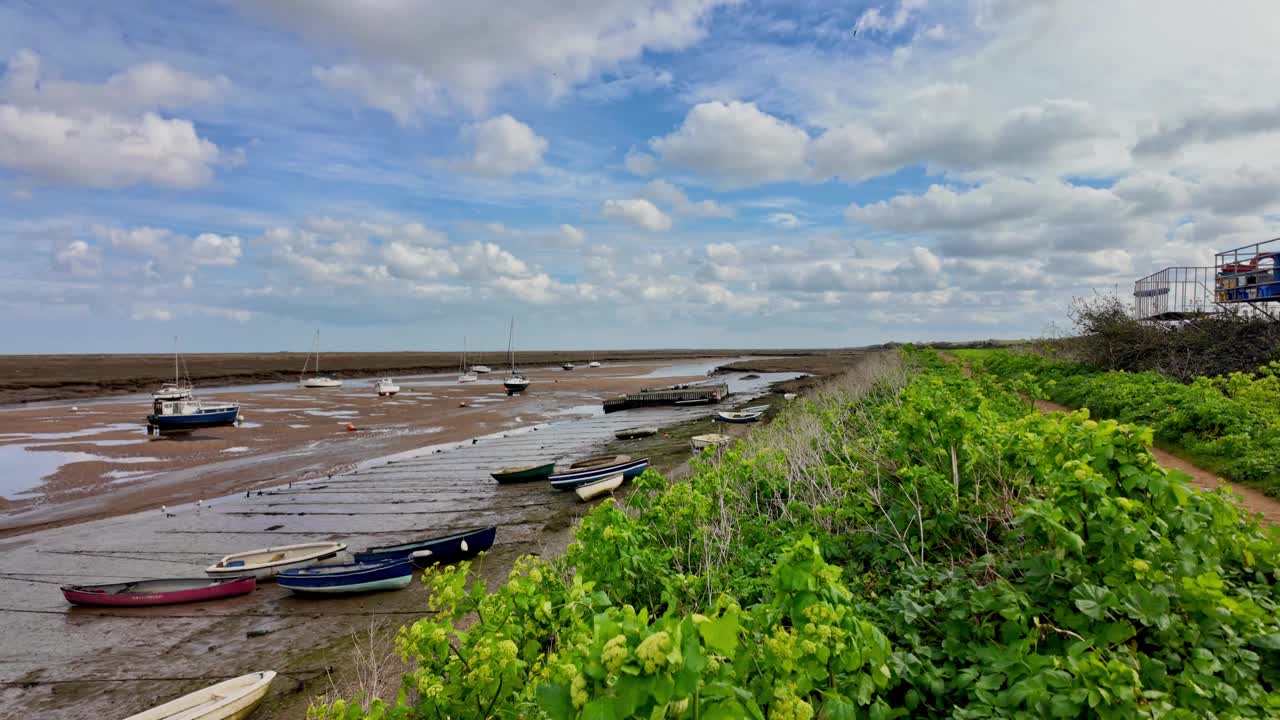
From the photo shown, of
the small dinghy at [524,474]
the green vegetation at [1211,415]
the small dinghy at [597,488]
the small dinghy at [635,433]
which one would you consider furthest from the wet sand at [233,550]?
the green vegetation at [1211,415]

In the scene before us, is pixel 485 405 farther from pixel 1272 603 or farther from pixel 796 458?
pixel 1272 603

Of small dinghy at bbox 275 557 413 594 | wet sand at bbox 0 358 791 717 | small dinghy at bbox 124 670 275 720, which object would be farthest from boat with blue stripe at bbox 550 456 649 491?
small dinghy at bbox 124 670 275 720

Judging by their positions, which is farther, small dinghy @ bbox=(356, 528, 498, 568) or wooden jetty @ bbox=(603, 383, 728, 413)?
wooden jetty @ bbox=(603, 383, 728, 413)

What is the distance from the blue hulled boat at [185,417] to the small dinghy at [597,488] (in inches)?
1229

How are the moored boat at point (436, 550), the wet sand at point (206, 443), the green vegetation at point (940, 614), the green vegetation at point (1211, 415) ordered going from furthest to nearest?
1. the wet sand at point (206, 443)
2. the moored boat at point (436, 550)
3. the green vegetation at point (1211, 415)
4. the green vegetation at point (940, 614)

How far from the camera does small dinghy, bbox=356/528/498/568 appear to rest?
1503cm

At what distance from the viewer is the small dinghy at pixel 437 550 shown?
15.0 meters

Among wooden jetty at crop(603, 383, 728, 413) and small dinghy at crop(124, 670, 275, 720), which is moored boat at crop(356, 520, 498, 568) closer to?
small dinghy at crop(124, 670, 275, 720)

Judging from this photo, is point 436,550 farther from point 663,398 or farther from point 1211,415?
point 663,398

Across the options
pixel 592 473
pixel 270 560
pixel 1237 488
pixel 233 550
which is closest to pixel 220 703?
pixel 270 560

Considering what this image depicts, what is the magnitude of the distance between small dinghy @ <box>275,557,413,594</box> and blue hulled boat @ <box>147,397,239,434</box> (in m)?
32.4

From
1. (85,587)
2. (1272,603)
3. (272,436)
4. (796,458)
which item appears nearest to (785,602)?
(1272,603)

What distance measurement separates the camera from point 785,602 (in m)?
4.19

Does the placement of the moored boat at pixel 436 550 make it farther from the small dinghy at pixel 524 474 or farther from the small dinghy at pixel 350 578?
the small dinghy at pixel 524 474
